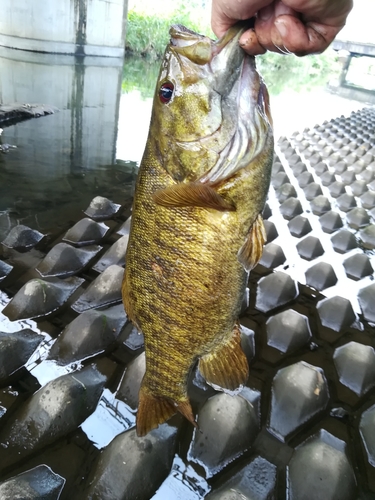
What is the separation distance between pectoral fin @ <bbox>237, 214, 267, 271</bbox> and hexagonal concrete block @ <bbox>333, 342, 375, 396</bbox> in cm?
136

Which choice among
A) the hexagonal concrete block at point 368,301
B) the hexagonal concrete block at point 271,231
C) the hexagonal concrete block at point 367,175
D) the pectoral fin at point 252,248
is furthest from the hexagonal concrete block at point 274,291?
the hexagonal concrete block at point 367,175

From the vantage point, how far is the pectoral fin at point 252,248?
1257 mm

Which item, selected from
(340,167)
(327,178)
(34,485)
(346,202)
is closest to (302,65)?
(340,167)

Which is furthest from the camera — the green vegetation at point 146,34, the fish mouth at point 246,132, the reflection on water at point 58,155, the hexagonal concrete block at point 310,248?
the green vegetation at point 146,34

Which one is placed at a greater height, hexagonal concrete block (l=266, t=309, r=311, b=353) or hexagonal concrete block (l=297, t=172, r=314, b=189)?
hexagonal concrete block (l=297, t=172, r=314, b=189)

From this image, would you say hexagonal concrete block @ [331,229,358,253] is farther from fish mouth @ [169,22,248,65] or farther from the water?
fish mouth @ [169,22,248,65]

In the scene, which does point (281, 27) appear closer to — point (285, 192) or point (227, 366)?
point (227, 366)

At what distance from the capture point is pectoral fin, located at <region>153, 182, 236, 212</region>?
1138mm

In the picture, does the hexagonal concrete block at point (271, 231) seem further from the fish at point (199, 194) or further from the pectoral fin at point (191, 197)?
the pectoral fin at point (191, 197)

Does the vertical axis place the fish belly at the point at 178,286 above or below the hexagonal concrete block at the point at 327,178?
above

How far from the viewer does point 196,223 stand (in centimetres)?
126

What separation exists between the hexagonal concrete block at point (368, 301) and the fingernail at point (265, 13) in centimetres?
234

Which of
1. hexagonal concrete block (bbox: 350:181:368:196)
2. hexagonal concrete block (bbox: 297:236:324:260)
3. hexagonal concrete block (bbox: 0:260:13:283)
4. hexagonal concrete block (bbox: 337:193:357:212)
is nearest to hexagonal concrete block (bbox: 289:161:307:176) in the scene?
hexagonal concrete block (bbox: 350:181:368:196)

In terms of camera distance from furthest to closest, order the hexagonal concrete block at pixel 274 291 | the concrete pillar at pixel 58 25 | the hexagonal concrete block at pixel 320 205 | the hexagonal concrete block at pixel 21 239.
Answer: the concrete pillar at pixel 58 25 → the hexagonal concrete block at pixel 320 205 → the hexagonal concrete block at pixel 21 239 → the hexagonal concrete block at pixel 274 291
